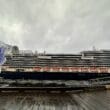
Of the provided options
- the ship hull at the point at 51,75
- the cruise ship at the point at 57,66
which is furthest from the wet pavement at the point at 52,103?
the ship hull at the point at 51,75

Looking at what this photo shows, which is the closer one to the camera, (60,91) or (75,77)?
(60,91)

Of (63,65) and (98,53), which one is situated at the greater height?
(98,53)

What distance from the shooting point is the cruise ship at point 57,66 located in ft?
187

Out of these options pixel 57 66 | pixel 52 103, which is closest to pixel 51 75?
pixel 57 66

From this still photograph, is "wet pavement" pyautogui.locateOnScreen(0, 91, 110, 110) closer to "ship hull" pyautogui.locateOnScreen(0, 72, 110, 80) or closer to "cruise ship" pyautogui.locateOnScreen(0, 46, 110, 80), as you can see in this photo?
"cruise ship" pyautogui.locateOnScreen(0, 46, 110, 80)

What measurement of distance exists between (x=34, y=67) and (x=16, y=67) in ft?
20.0

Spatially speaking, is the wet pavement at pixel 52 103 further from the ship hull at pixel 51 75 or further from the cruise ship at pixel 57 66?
the ship hull at pixel 51 75

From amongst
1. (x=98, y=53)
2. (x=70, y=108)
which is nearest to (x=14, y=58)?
(x=98, y=53)

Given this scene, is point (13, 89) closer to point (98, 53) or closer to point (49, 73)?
point (49, 73)

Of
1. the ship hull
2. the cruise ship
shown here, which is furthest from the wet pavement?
the ship hull

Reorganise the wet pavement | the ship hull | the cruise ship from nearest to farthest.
Result: the wet pavement, the ship hull, the cruise ship

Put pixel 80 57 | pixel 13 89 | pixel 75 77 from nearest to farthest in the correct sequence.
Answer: pixel 13 89, pixel 75 77, pixel 80 57

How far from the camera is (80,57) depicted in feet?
234

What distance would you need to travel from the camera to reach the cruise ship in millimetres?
56969
